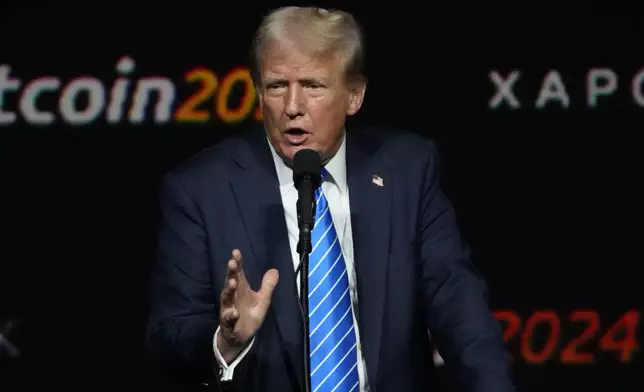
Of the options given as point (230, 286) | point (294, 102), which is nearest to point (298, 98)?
point (294, 102)

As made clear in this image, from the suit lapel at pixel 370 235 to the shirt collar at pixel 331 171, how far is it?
0.02 meters

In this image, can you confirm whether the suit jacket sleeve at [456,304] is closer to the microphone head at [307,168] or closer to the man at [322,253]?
the man at [322,253]

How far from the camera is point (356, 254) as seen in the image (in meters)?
2.54

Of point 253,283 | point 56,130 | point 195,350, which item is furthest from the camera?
point 56,130

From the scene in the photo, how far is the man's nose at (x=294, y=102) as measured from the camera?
247cm

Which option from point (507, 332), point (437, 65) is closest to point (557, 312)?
point (507, 332)

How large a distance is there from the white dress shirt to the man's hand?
29 centimetres

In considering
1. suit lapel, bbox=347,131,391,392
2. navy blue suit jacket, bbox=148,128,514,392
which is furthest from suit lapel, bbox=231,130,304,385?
suit lapel, bbox=347,131,391,392

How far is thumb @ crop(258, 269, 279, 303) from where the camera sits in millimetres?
2229

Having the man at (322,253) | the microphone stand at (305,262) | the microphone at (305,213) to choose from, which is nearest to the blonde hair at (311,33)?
the man at (322,253)

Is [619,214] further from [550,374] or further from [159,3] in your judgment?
[159,3]

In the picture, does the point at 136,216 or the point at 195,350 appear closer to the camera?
the point at 195,350

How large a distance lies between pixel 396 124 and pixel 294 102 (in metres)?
1.58

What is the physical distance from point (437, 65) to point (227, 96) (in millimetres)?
695
